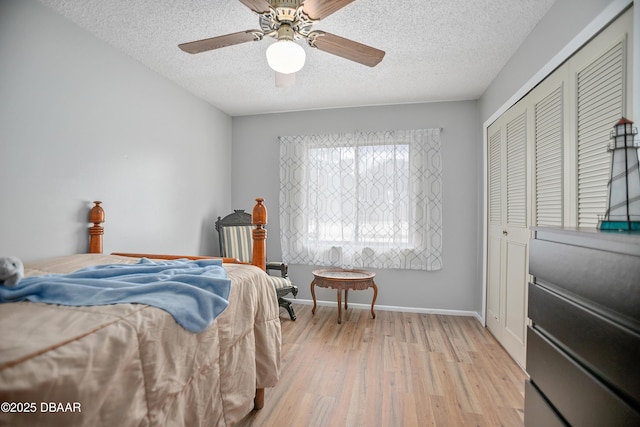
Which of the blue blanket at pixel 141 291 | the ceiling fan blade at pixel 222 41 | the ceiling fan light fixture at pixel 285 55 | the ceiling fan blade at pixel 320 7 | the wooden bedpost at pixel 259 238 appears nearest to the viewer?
the blue blanket at pixel 141 291

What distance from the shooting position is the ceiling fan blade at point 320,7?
1526 millimetres

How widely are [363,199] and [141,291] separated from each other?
2.89 metres

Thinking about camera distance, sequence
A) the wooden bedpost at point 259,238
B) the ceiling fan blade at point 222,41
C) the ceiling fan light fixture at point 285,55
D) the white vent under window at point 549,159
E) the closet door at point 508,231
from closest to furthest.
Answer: the ceiling fan light fixture at point 285,55 → the ceiling fan blade at point 222,41 → the white vent under window at point 549,159 → the wooden bedpost at point 259,238 → the closet door at point 508,231

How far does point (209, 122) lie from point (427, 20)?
8.88 ft

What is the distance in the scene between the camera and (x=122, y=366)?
865mm

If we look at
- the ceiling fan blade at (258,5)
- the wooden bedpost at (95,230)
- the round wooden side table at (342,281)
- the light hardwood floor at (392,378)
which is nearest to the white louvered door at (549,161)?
the light hardwood floor at (392,378)

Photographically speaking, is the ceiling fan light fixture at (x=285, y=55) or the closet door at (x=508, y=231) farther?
the closet door at (x=508, y=231)

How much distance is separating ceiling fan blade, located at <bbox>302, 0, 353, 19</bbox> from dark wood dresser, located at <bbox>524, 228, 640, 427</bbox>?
139 centimetres

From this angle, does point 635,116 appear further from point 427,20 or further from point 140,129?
point 140,129

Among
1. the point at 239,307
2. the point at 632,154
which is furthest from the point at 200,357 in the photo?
the point at 632,154

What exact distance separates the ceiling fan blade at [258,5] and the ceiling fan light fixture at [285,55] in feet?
0.55

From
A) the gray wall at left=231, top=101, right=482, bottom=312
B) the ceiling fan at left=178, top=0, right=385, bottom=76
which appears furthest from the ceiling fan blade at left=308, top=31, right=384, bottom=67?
the gray wall at left=231, top=101, right=482, bottom=312

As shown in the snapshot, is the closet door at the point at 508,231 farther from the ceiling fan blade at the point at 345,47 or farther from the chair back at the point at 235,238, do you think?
the chair back at the point at 235,238

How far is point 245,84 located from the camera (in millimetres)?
3205
